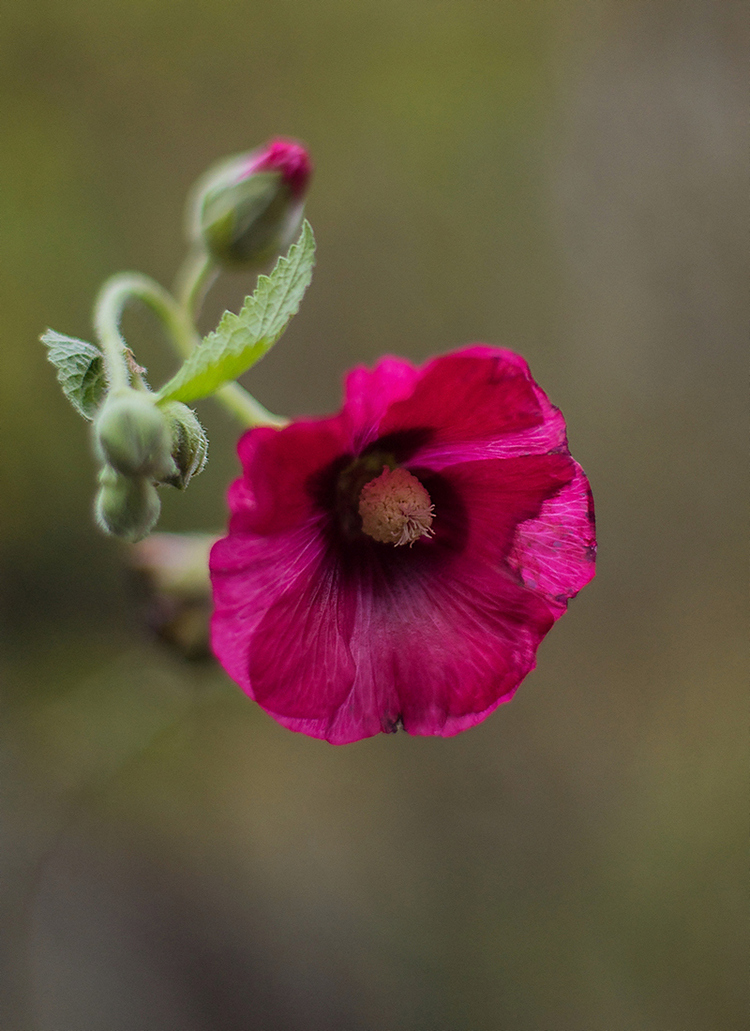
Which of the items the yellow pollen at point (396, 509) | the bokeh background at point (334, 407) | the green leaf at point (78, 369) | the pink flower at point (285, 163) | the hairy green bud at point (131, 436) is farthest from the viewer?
the bokeh background at point (334, 407)

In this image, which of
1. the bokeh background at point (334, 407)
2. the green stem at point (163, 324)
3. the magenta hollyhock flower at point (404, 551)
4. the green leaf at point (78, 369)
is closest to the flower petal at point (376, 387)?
the magenta hollyhock flower at point (404, 551)

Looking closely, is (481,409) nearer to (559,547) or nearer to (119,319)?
(559,547)

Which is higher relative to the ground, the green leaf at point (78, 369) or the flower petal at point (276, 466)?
the green leaf at point (78, 369)

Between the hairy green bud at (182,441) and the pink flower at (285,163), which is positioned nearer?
the hairy green bud at (182,441)

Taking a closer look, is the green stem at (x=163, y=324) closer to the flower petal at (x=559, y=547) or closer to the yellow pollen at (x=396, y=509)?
the yellow pollen at (x=396, y=509)

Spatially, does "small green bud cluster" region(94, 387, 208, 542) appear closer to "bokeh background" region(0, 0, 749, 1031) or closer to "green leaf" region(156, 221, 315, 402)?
"green leaf" region(156, 221, 315, 402)

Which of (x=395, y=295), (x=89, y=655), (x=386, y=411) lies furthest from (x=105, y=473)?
(x=395, y=295)
